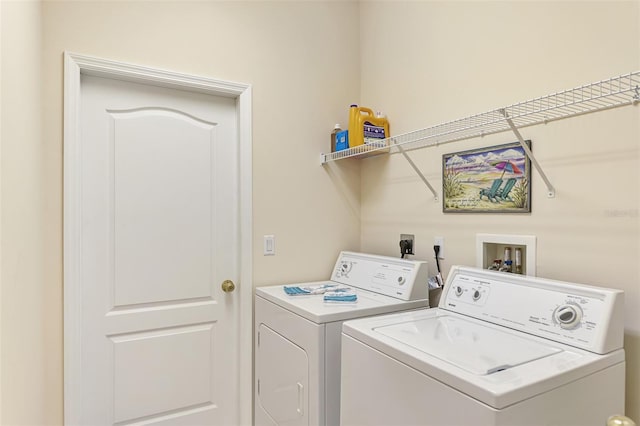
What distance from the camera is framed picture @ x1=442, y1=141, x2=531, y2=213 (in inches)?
61.8

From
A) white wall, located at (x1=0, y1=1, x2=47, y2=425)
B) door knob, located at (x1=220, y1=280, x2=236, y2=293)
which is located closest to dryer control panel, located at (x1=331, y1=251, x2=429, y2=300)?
door knob, located at (x1=220, y1=280, x2=236, y2=293)

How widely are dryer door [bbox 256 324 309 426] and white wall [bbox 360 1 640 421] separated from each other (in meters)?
0.82

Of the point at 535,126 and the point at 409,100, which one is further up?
the point at 409,100

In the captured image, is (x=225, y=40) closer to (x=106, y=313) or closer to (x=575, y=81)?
(x=106, y=313)

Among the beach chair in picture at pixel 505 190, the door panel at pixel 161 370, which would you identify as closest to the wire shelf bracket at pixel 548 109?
the beach chair in picture at pixel 505 190

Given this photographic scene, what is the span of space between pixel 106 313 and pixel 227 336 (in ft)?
2.02

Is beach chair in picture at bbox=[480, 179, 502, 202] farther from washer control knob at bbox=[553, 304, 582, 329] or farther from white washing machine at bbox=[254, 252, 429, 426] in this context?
washer control knob at bbox=[553, 304, 582, 329]

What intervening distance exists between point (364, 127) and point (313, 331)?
1166 mm

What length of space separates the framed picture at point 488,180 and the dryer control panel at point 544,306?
1.03 feet

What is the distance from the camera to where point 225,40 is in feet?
6.98

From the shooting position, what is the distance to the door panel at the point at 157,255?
6.21 feet

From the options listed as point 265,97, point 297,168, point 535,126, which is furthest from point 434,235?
point 265,97

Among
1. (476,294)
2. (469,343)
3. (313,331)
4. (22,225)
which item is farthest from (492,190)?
(22,225)

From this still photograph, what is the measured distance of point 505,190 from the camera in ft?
5.35
